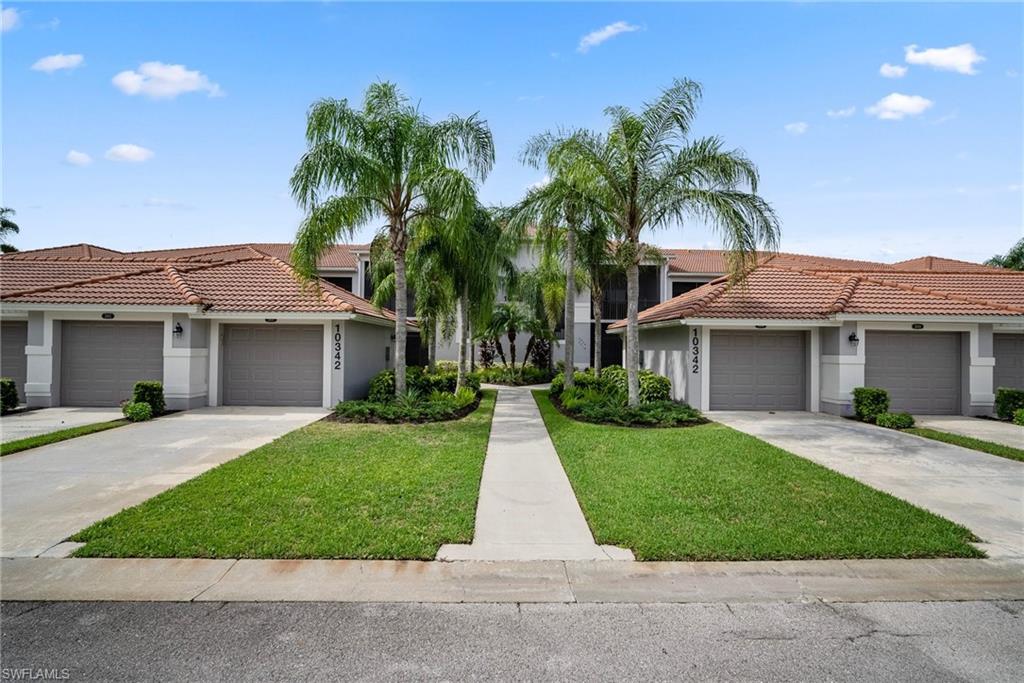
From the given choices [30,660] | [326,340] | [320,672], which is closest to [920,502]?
[320,672]

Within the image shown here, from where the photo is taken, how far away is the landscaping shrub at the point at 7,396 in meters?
13.4

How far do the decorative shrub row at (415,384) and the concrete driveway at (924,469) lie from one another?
9012 millimetres

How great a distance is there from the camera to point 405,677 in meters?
3.32

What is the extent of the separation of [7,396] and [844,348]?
2204cm

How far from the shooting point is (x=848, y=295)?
604 inches

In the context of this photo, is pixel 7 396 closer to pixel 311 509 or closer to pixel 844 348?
pixel 311 509

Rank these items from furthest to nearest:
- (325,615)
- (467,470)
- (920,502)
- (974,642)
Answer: (467,470) < (920,502) < (325,615) < (974,642)

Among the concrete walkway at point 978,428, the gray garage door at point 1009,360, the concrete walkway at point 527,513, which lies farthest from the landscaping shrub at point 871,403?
the concrete walkway at point 527,513

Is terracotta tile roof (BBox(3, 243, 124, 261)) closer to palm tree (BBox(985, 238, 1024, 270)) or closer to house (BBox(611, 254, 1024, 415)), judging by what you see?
house (BBox(611, 254, 1024, 415))

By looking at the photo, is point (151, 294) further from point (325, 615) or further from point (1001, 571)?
point (1001, 571)

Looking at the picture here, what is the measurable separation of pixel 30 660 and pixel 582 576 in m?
4.00

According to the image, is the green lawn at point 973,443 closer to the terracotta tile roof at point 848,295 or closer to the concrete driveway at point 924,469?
the concrete driveway at point 924,469

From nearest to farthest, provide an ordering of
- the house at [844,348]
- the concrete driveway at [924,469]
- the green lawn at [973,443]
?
1. the concrete driveway at [924,469]
2. the green lawn at [973,443]
3. the house at [844,348]

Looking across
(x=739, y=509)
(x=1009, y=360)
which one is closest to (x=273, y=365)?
(x=739, y=509)
